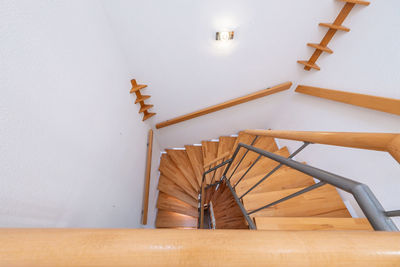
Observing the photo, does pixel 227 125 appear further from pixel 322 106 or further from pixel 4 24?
pixel 4 24

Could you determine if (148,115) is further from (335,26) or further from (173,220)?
(335,26)

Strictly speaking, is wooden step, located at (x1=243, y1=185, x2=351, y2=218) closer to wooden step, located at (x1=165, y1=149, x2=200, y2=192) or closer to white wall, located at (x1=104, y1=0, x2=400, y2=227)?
white wall, located at (x1=104, y1=0, x2=400, y2=227)

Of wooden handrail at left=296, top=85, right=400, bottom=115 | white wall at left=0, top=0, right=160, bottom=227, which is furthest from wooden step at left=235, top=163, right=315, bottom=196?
white wall at left=0, top=0, right=160, bottom=227

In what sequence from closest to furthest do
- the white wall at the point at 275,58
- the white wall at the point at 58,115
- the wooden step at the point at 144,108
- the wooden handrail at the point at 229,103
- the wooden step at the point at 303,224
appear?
the white wall at the point at 58,115 → the wooden step at the point at 303,224 → the white wall at the point at 275,58 → the wooden step at the point at 144,108 → the wooden handrail at the point at 229,103

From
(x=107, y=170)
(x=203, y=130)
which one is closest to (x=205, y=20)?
(x=107, y=170)

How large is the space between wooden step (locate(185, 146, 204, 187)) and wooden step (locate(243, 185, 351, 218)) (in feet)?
5.57

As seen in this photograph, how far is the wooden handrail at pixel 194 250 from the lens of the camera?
23cm

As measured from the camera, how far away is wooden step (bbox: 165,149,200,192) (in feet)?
10.0

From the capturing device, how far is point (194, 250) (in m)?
0.24

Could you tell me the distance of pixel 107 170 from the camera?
1.47 meters

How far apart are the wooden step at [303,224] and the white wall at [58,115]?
136 cm

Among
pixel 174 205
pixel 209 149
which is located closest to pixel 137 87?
pixel 209 149

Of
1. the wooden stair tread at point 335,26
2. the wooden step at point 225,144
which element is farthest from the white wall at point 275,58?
the wooden step at point 225,144

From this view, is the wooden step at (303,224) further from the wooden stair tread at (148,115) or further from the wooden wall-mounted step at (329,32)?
the wooden stair tread at (148,115)
